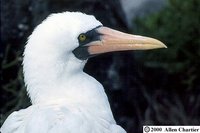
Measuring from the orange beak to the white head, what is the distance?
0.03 feet

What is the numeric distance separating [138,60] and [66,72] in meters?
2.14

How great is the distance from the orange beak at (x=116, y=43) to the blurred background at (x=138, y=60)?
1293mm

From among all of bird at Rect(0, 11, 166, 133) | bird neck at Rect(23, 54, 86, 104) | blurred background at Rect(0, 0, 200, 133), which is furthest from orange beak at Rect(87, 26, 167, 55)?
blurred background at Rect(0, 0, 200, 133)

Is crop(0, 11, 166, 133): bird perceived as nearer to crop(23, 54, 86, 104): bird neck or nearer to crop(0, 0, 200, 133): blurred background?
crop(23, 54, 86, 104): bird neck

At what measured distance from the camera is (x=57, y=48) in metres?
4.48

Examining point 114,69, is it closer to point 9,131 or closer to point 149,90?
point 149,90

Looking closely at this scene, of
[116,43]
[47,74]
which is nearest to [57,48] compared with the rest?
[47,74]

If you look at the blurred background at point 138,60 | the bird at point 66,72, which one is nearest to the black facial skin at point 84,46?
the bird at point 66,72

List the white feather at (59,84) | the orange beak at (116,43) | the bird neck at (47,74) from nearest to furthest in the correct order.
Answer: the white feather at (59,84) < the bird neck at (47,74) < the orange beak at (116,43)

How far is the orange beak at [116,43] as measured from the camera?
4.62 meters

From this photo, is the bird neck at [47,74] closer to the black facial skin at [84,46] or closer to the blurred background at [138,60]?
the black facial skin at [84,46]

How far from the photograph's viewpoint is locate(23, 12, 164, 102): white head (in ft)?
14.7

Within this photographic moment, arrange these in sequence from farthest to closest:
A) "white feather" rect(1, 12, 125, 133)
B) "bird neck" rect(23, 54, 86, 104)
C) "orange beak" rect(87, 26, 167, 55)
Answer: "orange beak" rect(87, 26, 167, 55), "bird neck" rect(23, 54, 86, 104), "white feather" rect(1, 12, 125, 133)

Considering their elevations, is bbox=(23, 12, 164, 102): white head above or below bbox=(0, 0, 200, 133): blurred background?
above
